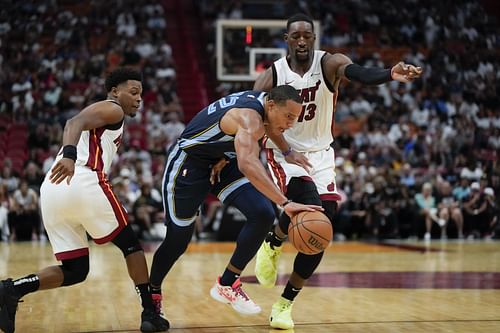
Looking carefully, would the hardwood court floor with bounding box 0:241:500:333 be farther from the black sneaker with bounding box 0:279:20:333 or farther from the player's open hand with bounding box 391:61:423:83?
the player's open hand with bounding box 391:61:423:83

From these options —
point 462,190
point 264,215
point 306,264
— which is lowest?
point 462,190

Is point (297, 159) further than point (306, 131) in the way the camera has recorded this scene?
No

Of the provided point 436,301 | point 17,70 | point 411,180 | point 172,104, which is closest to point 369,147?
point 411,180

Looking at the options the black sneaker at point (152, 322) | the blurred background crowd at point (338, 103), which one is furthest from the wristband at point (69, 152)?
the blurred background crowd at point (338, 103)

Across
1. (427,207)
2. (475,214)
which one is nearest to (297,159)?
(427,207)

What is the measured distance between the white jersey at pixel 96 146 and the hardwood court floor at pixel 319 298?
1.18 m

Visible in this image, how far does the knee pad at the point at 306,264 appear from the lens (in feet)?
19.1

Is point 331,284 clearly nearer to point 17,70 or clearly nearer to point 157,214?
point 157,214

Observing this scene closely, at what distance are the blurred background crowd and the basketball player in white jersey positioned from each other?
8908 mm

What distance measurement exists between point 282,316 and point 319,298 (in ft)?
5.35

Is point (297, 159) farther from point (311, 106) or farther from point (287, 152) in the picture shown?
point (311, 106)

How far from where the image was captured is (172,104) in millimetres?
19453

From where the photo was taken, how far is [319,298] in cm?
721

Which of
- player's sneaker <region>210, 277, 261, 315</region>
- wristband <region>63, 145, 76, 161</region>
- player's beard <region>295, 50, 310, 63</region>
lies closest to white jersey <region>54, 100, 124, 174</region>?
wristband <region>63, 145, 76, 161</region>
